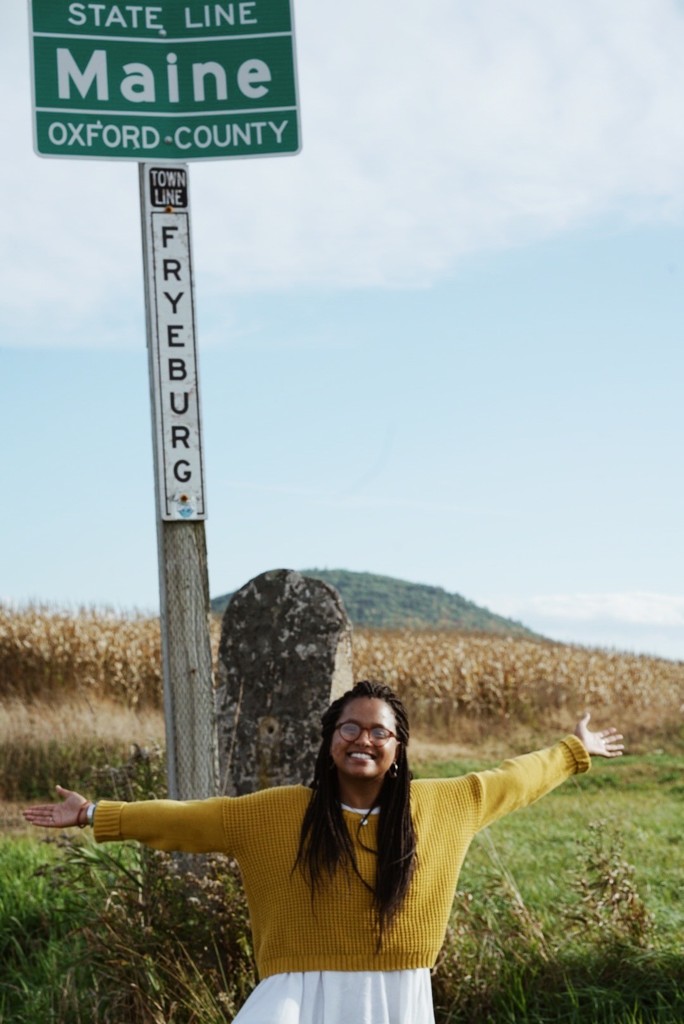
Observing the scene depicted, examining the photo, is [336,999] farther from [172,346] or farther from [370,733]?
[172,346]

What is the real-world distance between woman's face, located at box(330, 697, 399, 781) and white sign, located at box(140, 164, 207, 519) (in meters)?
2.60

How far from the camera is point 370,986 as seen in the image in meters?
3.65

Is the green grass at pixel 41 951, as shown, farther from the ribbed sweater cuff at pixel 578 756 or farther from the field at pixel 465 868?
the ribbed sweater cuff at pixel 578 756

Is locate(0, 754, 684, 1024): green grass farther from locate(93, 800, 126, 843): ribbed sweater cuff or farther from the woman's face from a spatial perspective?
the woman's face

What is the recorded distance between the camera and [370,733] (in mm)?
3791

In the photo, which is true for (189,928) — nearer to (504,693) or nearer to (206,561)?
(206,561)

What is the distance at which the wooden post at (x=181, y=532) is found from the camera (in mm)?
6195

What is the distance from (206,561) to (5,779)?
25.5ft

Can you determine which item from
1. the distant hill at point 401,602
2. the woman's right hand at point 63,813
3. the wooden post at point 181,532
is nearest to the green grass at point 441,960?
the wooden post at point 181,532

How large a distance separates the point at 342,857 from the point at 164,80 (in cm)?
446

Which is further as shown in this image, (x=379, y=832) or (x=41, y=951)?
(x=41, y=951)

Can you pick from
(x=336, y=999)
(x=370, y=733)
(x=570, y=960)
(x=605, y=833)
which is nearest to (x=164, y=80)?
(x=370, y=733)

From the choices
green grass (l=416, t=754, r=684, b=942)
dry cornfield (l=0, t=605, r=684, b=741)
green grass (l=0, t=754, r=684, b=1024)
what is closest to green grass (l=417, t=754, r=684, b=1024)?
green grass (l=0, t=754, r=684, b=1024)

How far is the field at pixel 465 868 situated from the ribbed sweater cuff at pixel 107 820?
1.72 metres
